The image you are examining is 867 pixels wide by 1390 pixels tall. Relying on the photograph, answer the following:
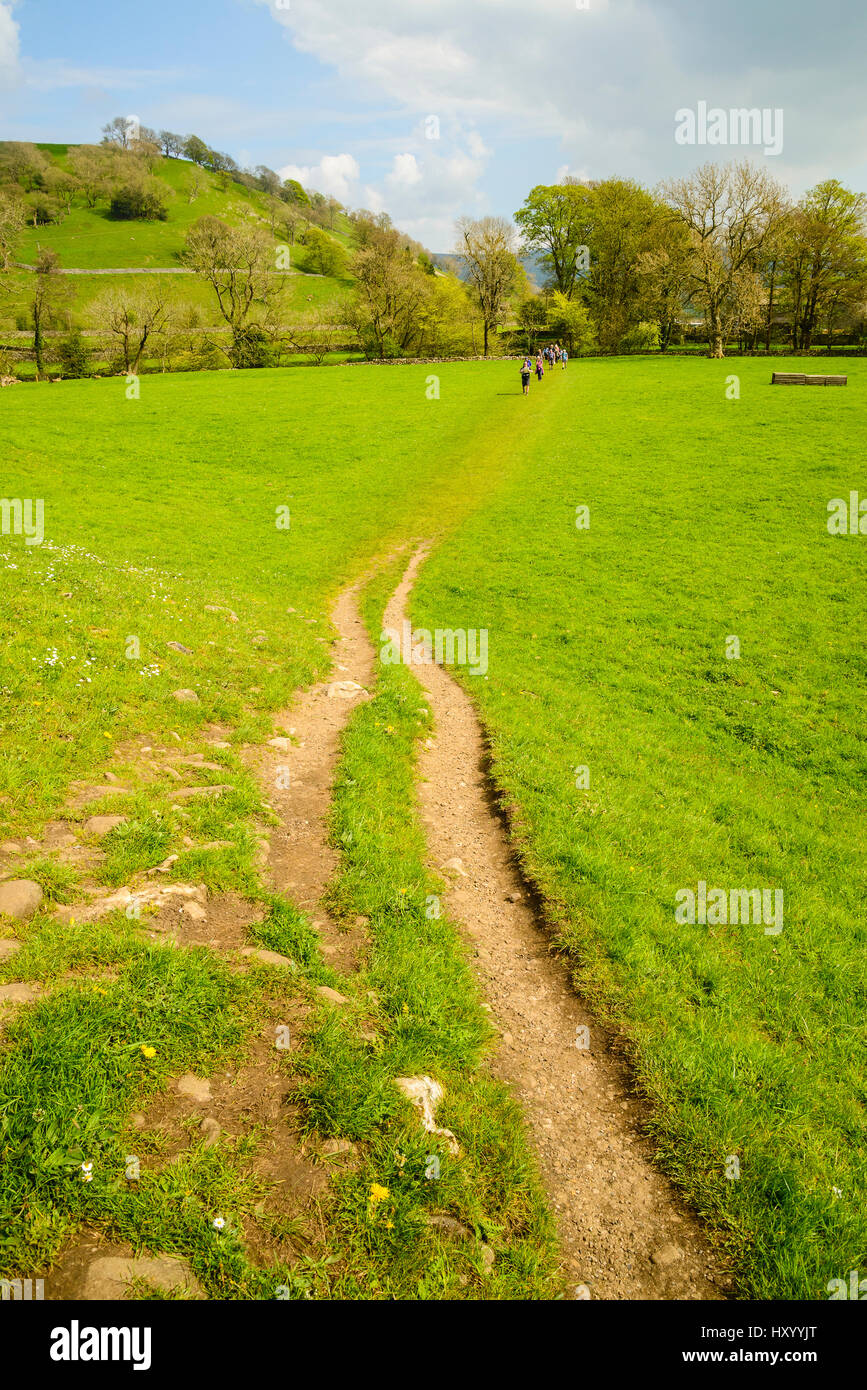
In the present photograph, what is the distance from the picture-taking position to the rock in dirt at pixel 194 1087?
512cm

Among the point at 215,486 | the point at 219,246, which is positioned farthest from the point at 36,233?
the point at 215,486

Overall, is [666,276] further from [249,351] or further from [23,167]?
[23,167]

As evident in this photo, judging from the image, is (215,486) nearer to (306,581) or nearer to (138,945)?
(306,581)

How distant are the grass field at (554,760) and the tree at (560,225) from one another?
92.4m

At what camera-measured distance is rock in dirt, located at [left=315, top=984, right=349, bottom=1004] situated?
20.8 ft

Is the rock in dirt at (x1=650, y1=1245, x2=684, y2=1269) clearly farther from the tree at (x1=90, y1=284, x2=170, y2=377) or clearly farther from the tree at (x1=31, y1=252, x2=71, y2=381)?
the tree at (x1=31, y1=252, x2=71, y2=381)

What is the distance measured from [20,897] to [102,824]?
148cm

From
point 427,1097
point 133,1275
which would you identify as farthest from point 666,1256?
point 133,1275

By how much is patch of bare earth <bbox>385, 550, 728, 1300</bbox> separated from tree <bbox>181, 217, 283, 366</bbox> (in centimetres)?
9139

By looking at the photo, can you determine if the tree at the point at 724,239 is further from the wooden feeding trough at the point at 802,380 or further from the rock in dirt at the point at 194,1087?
the rock in dirt at the point at 194,1087

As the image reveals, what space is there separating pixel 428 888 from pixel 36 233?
209778mm

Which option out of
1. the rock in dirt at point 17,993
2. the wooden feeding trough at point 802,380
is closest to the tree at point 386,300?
the wooden feeding trough at point 802,380

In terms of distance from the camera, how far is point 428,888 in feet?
27.6

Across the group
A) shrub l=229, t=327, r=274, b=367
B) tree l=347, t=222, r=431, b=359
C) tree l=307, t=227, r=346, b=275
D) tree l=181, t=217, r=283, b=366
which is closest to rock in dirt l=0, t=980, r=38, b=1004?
shrub l=229, t=327, r=274, b=367
